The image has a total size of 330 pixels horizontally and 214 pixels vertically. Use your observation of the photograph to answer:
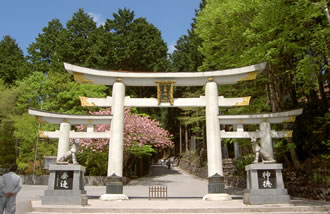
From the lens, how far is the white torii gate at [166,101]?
12.0m

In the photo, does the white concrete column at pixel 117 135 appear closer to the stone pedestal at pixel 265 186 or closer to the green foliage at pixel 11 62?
the stone pedestal at pixel 265 186

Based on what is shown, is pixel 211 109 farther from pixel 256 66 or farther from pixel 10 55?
pixel 10 55

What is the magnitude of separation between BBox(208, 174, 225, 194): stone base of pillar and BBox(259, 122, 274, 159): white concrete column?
92.6 inches

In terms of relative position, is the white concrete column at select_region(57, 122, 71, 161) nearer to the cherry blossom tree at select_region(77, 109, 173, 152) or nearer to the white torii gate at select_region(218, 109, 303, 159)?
the white torii gate at select_region(218, 109, 303, 159)

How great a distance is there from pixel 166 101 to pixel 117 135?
2.86 m

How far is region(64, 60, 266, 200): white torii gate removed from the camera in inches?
471

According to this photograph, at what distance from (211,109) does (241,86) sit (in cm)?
751

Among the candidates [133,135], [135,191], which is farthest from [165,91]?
[133,135]

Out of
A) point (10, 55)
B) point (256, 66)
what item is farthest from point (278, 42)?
point (10, 55)

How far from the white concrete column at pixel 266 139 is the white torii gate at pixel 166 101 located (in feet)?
4.53

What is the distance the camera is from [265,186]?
10250 mm

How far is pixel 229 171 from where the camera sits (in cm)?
2322

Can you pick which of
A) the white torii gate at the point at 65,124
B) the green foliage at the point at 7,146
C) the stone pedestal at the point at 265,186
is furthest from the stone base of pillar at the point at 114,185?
the green foliage at the point at 7,146

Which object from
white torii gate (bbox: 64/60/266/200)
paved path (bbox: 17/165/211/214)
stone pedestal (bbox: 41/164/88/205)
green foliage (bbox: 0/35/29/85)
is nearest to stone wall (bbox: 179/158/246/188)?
paved path (bbox: 17/165/211/214)
